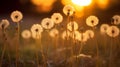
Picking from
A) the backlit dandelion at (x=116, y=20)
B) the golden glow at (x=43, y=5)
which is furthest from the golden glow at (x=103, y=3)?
the backlit dandelion at (x=116, y=20)

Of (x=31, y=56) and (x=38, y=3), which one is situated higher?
(x=38, y=3)

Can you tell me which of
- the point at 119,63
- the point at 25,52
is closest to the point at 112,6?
the point at 25,52

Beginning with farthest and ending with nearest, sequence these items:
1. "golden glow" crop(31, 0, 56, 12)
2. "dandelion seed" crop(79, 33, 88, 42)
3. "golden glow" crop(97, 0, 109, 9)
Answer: "golden glow" crop(31, 0, 56, 12) → "golden glow" crop(97, 0, 109, 9) → "dandelion seed" crop(79, 33, 88, 42)

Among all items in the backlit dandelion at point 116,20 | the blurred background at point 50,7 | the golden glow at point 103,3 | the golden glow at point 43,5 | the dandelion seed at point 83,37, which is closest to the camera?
the dandelion seed at point 83,37

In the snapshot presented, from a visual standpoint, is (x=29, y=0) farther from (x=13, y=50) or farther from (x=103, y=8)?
(x=13, y=50)

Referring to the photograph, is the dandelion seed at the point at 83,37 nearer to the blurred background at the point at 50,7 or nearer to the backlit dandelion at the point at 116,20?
the backlit dandelion at the point at 116,20

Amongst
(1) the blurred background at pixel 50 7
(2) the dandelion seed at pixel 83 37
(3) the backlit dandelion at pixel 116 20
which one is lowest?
(2) the dandelion seed at pixel 83 37

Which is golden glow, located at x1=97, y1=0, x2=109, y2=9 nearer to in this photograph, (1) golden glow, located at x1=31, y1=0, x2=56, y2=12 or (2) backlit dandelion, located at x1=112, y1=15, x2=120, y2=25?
(1) golden glow, located at x1=31, y1=0, x2=56, y2=12

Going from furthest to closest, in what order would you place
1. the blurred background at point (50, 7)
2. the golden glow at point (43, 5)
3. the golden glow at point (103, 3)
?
the golden glow at point (43, 5) < the golden glow at point (103, 3) < the blurred background at point (50, 7)

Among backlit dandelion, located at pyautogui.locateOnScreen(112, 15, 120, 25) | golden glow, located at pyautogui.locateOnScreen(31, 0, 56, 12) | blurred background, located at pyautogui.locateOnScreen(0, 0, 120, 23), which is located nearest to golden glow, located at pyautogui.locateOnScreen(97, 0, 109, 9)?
blurred background, located at pyautogui.locateOnScreen(0, 0, 120, 23)
